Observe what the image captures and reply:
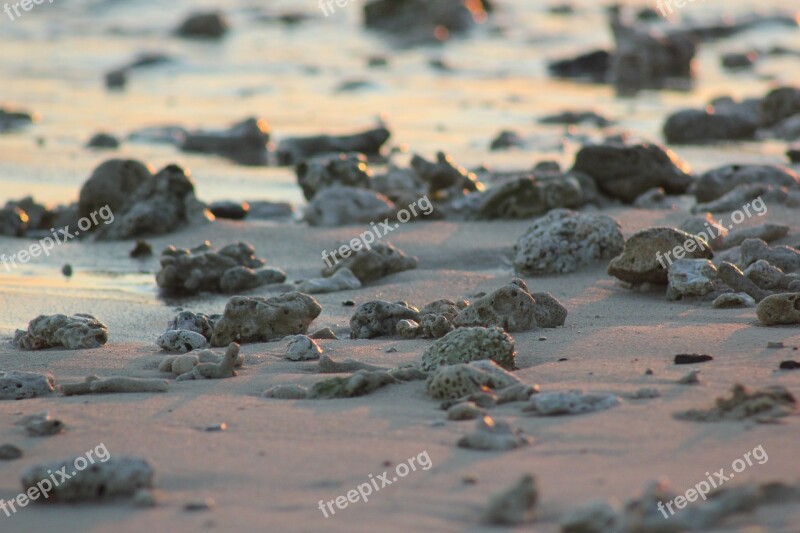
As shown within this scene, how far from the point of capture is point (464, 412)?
141 inches

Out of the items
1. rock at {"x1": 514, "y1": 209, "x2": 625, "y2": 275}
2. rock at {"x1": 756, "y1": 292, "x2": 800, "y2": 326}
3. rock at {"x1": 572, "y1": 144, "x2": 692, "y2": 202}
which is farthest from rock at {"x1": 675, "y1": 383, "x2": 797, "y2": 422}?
rock at {"x1": 572, "y1": 144, "x2": 692, "y2": 202}

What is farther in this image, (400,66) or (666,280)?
(400,66)

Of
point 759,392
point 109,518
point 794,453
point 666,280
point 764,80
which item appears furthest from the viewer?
point 764,80

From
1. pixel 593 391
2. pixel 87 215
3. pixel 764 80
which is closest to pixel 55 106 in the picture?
pixel 87 215

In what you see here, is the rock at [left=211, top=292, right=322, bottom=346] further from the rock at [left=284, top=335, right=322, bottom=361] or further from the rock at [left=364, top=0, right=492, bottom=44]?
the rock at [left=364, top=0, right=492, bottom=44]

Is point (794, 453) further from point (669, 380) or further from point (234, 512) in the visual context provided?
point (234, 512)

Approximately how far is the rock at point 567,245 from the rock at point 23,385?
2817 millimetres

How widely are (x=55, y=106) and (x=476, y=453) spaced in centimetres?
1139

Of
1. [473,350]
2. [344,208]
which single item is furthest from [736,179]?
[473,350]

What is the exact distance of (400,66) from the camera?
18344 millimetres

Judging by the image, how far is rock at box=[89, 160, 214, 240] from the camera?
7.86m

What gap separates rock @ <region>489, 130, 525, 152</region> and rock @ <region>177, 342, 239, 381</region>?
22.7 feet

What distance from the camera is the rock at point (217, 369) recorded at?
14.1 ft

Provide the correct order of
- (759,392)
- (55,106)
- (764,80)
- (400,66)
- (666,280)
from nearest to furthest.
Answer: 1. (759,392)
2. (666,280)
3. (55,106)
4. (764,80)
5. (400,66)
